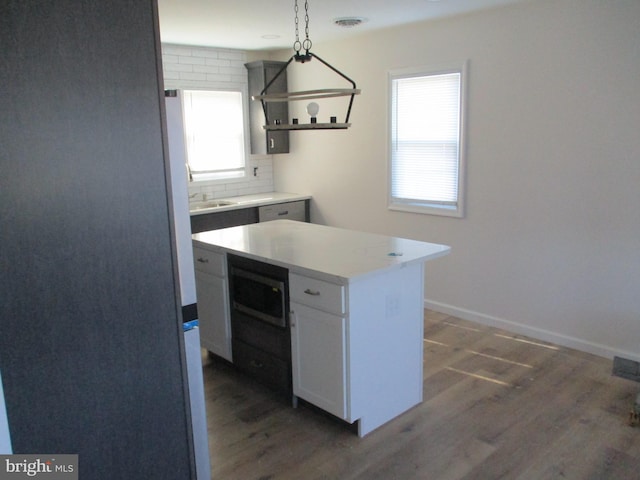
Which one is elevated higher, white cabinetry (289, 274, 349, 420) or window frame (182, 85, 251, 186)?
window frame (182, 85, 251, 186)

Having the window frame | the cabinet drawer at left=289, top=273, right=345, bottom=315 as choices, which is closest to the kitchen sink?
the window frame

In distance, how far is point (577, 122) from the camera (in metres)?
3.58

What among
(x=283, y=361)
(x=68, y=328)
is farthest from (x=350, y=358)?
(x=68, y=328)

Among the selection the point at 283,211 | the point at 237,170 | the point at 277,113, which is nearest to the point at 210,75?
the point at 277,113

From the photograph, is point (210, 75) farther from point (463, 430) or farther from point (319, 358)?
point (463, 430)

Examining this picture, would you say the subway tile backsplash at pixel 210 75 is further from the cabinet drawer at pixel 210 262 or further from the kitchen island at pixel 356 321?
the kitchen island at pixel 356 321

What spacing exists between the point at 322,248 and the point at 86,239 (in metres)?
1.79

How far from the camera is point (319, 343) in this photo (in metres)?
2.77

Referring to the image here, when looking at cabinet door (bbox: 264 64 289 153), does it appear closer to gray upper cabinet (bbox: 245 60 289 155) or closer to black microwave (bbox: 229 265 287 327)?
gray upper cabinet (bbox: 245 60 289 155)

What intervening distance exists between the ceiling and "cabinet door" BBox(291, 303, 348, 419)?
84.4 inches

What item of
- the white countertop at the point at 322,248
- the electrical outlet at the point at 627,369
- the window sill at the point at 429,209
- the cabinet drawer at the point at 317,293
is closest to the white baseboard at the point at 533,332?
the electrical outlet at the point at 627,369

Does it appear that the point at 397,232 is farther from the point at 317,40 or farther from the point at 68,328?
the point at 68,328

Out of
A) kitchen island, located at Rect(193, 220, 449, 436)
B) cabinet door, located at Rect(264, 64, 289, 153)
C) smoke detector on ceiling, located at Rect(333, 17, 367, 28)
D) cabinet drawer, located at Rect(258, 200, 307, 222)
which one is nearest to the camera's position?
kitchen island, located at Rect(193, 220, 449, 436)

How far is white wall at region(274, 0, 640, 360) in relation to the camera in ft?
11.2
